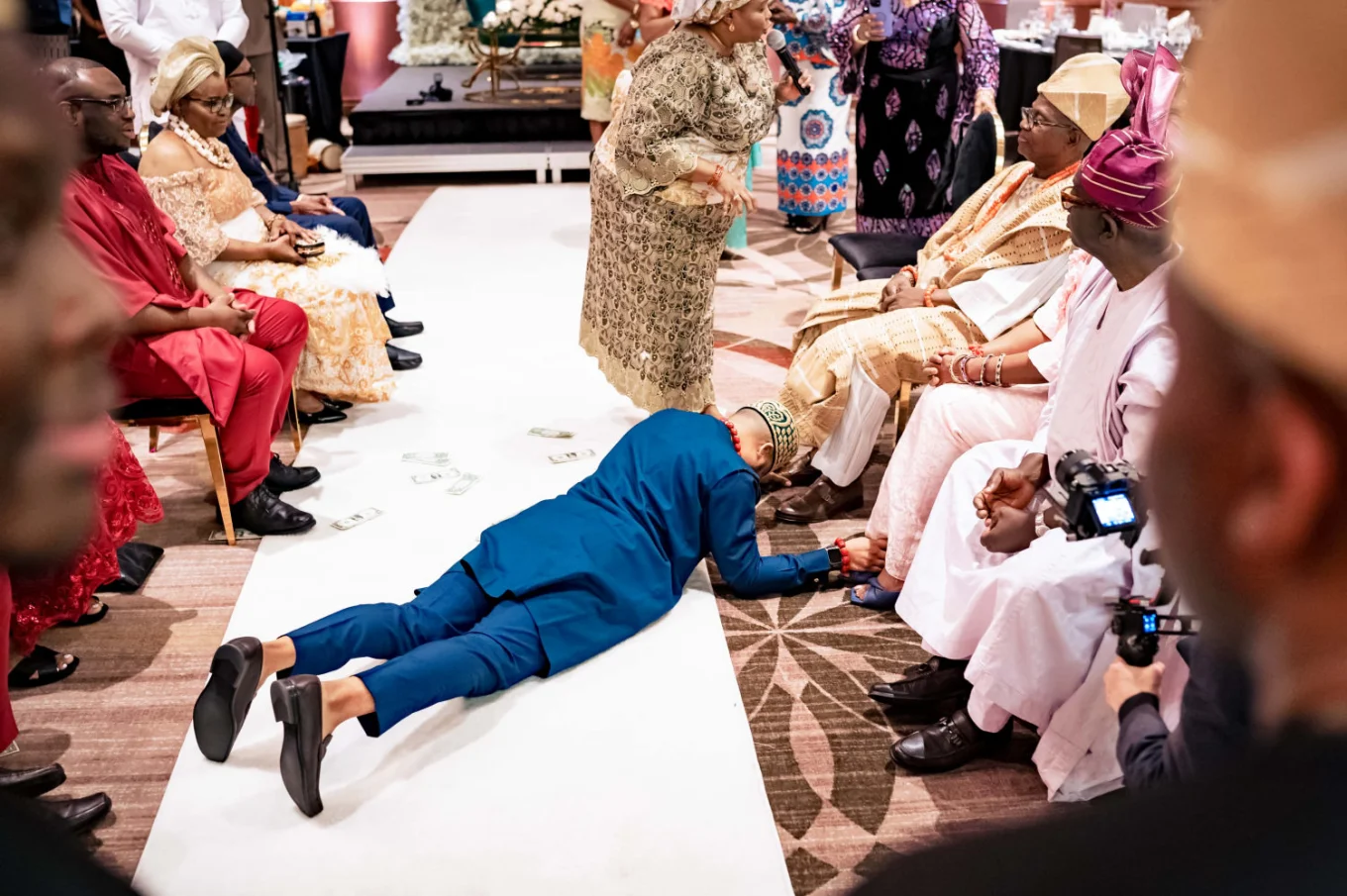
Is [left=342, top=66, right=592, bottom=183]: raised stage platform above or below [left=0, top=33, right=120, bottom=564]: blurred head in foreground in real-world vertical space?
below

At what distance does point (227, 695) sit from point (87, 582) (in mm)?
611

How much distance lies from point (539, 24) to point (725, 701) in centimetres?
707

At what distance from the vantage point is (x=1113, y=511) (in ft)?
2.11

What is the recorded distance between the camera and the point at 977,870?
0.43m

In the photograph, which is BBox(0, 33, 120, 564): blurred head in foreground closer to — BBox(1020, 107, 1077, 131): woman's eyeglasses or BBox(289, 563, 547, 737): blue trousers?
BBox(289, 563, 547, 737): blue trousers

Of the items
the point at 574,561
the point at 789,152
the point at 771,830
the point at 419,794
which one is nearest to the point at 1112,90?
the point at 574,561

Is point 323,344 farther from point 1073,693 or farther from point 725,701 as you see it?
point 1073,693

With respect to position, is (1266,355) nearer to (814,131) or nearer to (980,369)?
(980,369)

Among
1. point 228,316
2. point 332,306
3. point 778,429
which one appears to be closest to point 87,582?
point 228,316

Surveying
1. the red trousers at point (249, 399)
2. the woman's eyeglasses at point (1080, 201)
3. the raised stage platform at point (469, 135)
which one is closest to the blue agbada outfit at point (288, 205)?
the red trousers at point (249, 399)

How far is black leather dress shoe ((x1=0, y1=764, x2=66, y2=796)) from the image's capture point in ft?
5.78

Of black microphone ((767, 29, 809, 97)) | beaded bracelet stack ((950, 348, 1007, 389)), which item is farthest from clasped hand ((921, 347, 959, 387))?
black microphone ((767, 29, 809, 97))

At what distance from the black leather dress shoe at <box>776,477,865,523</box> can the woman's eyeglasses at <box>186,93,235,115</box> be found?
1934 mm

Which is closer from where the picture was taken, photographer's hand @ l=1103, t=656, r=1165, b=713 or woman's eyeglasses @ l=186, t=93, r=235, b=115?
photographer's hand @ l=1103, t=656, r=1165, b=713
